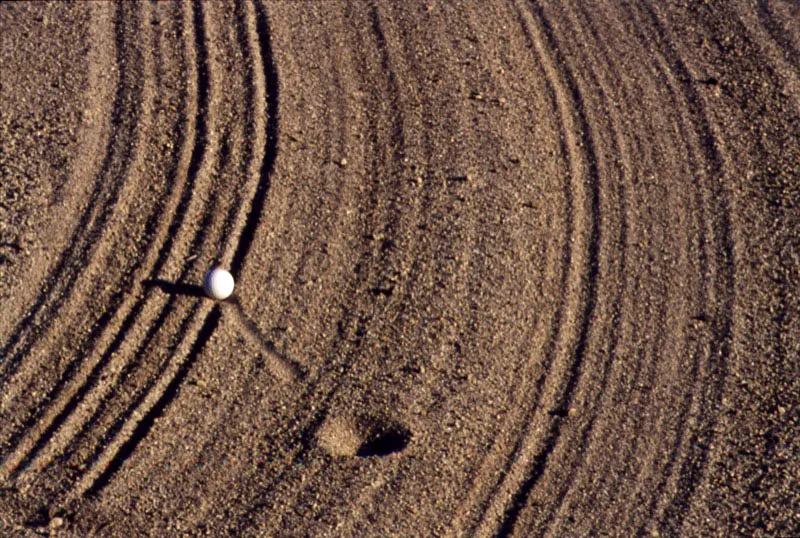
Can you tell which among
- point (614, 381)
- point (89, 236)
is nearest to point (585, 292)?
point (614, 381)

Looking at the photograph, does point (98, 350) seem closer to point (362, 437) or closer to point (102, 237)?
point (102, 237)

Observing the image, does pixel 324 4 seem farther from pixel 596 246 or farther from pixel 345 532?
pixel 345 532

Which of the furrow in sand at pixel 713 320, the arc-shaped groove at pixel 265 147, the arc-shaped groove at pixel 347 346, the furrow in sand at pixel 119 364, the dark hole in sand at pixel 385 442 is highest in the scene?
the arc-shaped groove at pixel 265 147

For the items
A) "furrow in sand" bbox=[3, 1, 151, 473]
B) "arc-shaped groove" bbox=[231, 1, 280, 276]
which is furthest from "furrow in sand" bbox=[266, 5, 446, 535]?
"furrow in sand" bbox=[3, 1, 151, 473]

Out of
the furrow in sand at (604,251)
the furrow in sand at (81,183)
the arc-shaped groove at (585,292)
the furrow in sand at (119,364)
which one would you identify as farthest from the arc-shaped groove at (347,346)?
the furrow in sand at (81,183)

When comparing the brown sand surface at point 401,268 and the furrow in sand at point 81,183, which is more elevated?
the furrow in sand at point 81,183

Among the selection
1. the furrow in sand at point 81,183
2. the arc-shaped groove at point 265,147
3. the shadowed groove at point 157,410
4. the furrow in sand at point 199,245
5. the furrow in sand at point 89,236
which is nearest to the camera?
the shadowed groove at point 157,410

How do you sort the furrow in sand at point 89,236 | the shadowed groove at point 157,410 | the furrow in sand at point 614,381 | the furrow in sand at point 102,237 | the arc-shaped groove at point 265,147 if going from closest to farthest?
the furrow in sand at point 614,381 → the shadowed groove at point 157,410 → the furrow in sand at point 102,237 → the furrow in sand at point 89,236 → the arc-shaped groove at point 265,147

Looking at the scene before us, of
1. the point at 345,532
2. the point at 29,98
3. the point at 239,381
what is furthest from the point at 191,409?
the point at 29,98

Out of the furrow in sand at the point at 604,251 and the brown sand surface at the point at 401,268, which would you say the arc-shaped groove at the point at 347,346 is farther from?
the furrow in sand at the point at 604,251

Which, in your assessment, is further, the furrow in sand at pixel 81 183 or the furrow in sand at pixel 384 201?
the furrow in sand at pixel 81 183
